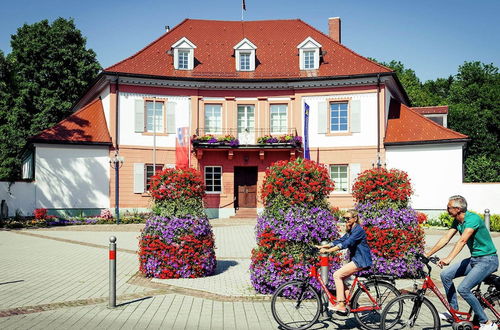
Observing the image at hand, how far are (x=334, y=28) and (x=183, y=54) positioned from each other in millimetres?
10870

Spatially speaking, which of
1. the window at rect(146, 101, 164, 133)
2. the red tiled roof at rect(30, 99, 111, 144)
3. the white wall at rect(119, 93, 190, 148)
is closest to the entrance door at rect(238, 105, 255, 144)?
the white wall at rect(119, 93, 190, 148)

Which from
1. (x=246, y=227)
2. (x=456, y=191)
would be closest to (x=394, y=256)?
(x=246, y=227)

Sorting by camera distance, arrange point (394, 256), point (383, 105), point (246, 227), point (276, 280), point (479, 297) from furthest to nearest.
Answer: point (383, 105)
point (246, 227)
point (394, 256)
point (276, 280)
point (479, 297)

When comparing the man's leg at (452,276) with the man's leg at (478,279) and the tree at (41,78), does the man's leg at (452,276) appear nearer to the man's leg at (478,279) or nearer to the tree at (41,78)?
the man's leg at (478,279)

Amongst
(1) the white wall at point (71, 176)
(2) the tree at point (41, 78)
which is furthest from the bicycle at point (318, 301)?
(2) the tree at point (41, 78)

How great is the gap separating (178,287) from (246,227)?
1302 cm

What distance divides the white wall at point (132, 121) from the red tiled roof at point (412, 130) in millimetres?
11653

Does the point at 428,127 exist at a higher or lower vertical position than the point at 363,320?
higher

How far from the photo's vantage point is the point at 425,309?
6.00 metres

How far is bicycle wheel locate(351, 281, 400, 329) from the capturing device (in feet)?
21.4

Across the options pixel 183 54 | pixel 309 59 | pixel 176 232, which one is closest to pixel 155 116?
pixel 183 54

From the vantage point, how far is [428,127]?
26297 mm

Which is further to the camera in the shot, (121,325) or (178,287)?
(178,287)

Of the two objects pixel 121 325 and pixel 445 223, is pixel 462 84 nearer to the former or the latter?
pixel 445 223
